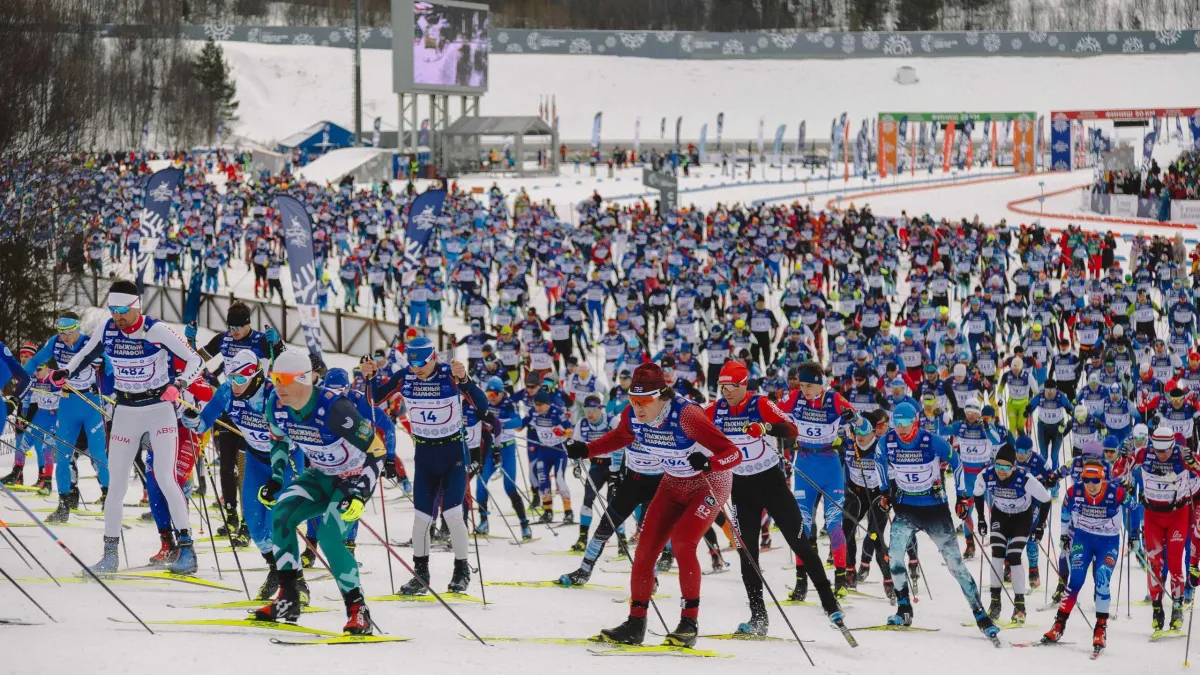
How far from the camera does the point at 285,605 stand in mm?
7980

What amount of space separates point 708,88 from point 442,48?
43.4 metres

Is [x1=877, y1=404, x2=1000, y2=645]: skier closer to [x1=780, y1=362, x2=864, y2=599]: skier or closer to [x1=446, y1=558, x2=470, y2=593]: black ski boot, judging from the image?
[x1=780, y1=362, x2=864, y2=599]: skier

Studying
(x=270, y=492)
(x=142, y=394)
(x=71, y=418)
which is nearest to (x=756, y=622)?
(x=270, y=492)

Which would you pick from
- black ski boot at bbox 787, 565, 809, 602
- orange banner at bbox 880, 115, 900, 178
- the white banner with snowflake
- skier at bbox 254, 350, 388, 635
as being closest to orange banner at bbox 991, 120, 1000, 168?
orange banner at bbox 880, 115, 900, 178

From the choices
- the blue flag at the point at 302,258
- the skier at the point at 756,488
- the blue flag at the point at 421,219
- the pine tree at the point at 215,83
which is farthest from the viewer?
the pine tree at the point at 215,83

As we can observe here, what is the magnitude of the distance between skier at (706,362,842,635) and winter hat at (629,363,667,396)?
3.09ft

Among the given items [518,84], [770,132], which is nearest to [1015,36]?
[770,132]

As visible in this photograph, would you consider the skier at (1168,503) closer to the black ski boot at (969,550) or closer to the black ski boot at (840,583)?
the black ski boot at (969,550)

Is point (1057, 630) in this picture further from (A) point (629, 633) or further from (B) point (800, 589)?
(A) point (629, 633)

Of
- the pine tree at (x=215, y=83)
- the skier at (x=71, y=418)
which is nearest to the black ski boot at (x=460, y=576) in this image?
the skier at (x=71, y=418)

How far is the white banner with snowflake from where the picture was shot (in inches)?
4085

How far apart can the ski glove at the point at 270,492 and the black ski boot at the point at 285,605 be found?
52cm

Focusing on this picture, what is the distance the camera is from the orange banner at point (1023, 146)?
63.6 m

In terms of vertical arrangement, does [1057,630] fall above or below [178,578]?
below
